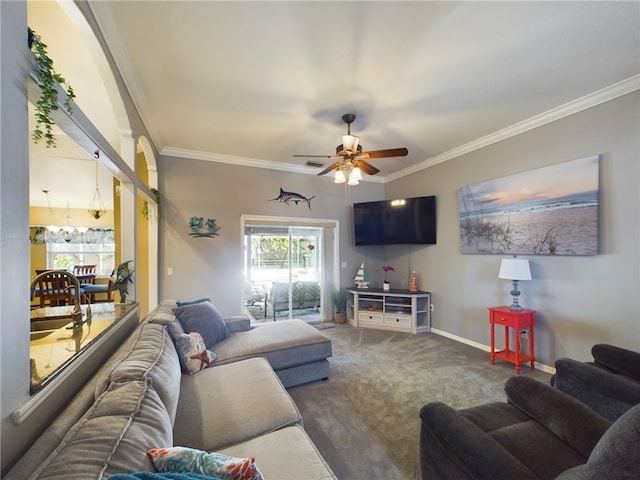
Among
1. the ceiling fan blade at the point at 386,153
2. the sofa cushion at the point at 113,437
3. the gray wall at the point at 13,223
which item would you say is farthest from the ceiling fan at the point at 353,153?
the sofa cushion at the point at 113,437

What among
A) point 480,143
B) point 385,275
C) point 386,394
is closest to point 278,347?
point 386,394

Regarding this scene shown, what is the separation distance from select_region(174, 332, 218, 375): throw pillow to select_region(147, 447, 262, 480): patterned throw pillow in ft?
4.12

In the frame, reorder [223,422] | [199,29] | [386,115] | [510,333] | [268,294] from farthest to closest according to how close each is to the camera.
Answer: [268,294] < [510,333] < [386,115] < [199,29] < [223,422]

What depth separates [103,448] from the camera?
768 mm

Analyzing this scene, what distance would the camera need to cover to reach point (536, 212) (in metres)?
3.03

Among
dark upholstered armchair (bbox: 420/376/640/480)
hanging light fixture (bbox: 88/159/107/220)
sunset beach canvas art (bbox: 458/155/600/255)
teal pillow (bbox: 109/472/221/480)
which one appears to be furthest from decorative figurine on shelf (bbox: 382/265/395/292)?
hanging light fixture (bbox: 88/159/107/220)

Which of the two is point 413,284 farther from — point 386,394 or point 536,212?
point 386,394

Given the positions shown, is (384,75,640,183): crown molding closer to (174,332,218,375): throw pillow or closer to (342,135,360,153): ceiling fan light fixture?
(342,135,360,153): ceiling fan light fixture

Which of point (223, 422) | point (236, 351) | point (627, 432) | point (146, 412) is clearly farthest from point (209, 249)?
point (627, 432)

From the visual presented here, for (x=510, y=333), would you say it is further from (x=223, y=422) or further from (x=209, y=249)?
(x=209, y=249)

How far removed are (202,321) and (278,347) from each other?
2.49 feet

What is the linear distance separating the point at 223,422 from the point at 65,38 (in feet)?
9.57

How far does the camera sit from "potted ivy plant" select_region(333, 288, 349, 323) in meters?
5.03

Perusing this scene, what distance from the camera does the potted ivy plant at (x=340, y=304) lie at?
503 cm
